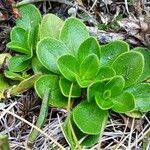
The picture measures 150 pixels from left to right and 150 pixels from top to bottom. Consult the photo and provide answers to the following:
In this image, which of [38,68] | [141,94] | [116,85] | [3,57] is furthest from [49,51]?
[141,94]

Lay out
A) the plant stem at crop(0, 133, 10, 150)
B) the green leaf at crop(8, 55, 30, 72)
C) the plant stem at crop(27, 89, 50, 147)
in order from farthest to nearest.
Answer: the green leaf at crop(8, 55, 30, 72)
the plant stem at crop(27, 89, 50, 147)
the plant stem at crop(0, 133, 10, 150)

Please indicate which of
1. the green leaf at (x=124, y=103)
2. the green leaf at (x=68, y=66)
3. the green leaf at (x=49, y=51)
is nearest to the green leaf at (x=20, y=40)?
the green leaf at (x=49, y=51)

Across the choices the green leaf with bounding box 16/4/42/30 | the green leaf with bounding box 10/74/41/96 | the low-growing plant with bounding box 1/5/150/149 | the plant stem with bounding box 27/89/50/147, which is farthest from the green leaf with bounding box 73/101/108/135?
the green leaf with bounding box 16/4/42/30

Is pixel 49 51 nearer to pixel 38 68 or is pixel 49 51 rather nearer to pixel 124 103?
pixel 38 68

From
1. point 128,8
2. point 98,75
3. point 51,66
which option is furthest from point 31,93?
point 128,8

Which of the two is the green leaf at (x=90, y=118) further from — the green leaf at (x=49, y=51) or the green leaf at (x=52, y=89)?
the green leaf at (x=49, y=51)

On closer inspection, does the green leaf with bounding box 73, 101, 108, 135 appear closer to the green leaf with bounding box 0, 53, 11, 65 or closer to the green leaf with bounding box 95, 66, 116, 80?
the green leaf with bounding box 95, 66, 116, 80

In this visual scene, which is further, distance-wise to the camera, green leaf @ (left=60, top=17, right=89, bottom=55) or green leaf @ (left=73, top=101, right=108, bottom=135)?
green leaf @ (left=60, top=17, right=89, bottom=55)
